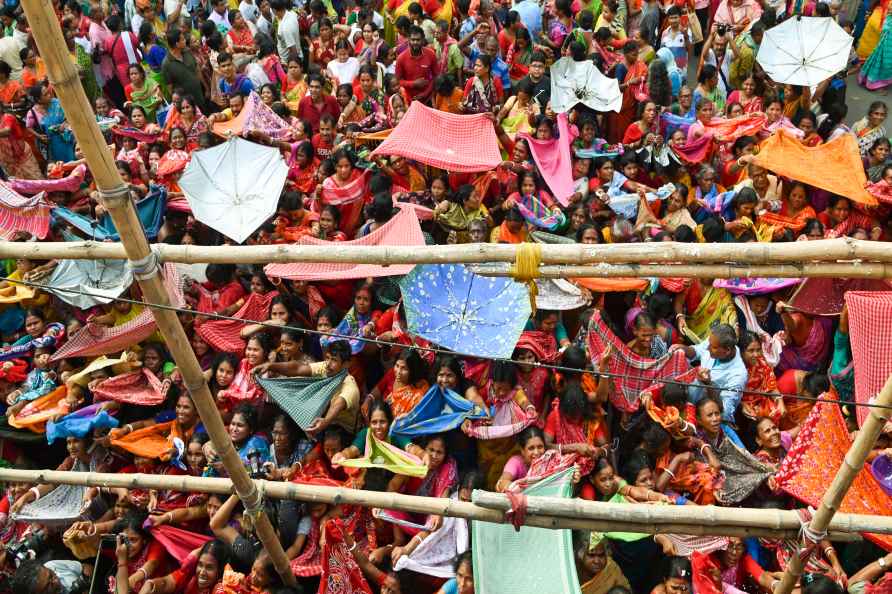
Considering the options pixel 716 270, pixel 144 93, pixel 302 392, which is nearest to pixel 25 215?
pixel 144 93

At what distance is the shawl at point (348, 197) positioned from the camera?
7578mm

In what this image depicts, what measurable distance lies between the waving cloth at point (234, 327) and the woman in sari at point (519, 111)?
2.74 m

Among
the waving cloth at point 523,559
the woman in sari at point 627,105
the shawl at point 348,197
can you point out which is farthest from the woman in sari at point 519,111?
the waving cloth at point 523,559

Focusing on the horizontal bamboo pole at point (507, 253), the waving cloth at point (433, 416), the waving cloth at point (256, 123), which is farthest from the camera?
the waving cloth at point (256, 123)

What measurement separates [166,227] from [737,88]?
18.6ft

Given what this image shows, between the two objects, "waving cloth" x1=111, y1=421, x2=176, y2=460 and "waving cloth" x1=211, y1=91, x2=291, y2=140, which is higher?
"waving cloth" x1=211, y1=91, x2=291, y2=140

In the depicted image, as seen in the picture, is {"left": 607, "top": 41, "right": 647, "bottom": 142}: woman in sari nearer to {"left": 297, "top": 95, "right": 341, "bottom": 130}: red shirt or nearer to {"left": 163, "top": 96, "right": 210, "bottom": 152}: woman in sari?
{"left": 297, "top": 95, "right": 341, "bottom": 130}: red shirt

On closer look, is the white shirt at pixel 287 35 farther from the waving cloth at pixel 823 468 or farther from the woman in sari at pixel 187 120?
the waving cloth at pixel 823 468

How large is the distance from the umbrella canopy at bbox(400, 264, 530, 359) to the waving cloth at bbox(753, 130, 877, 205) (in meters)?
2.71

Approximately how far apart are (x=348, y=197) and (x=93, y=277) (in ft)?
6.47

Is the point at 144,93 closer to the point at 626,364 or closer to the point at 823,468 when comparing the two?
the point at 626,364

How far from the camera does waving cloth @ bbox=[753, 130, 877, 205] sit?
7.34 m

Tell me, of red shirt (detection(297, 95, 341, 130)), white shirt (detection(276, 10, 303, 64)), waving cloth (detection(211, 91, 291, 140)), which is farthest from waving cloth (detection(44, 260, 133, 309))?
white shirt (detection(276, 10, 303, 64))

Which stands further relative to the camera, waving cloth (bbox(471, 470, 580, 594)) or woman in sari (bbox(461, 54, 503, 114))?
woman in sari (bbox(461, 54, 503, 114))
